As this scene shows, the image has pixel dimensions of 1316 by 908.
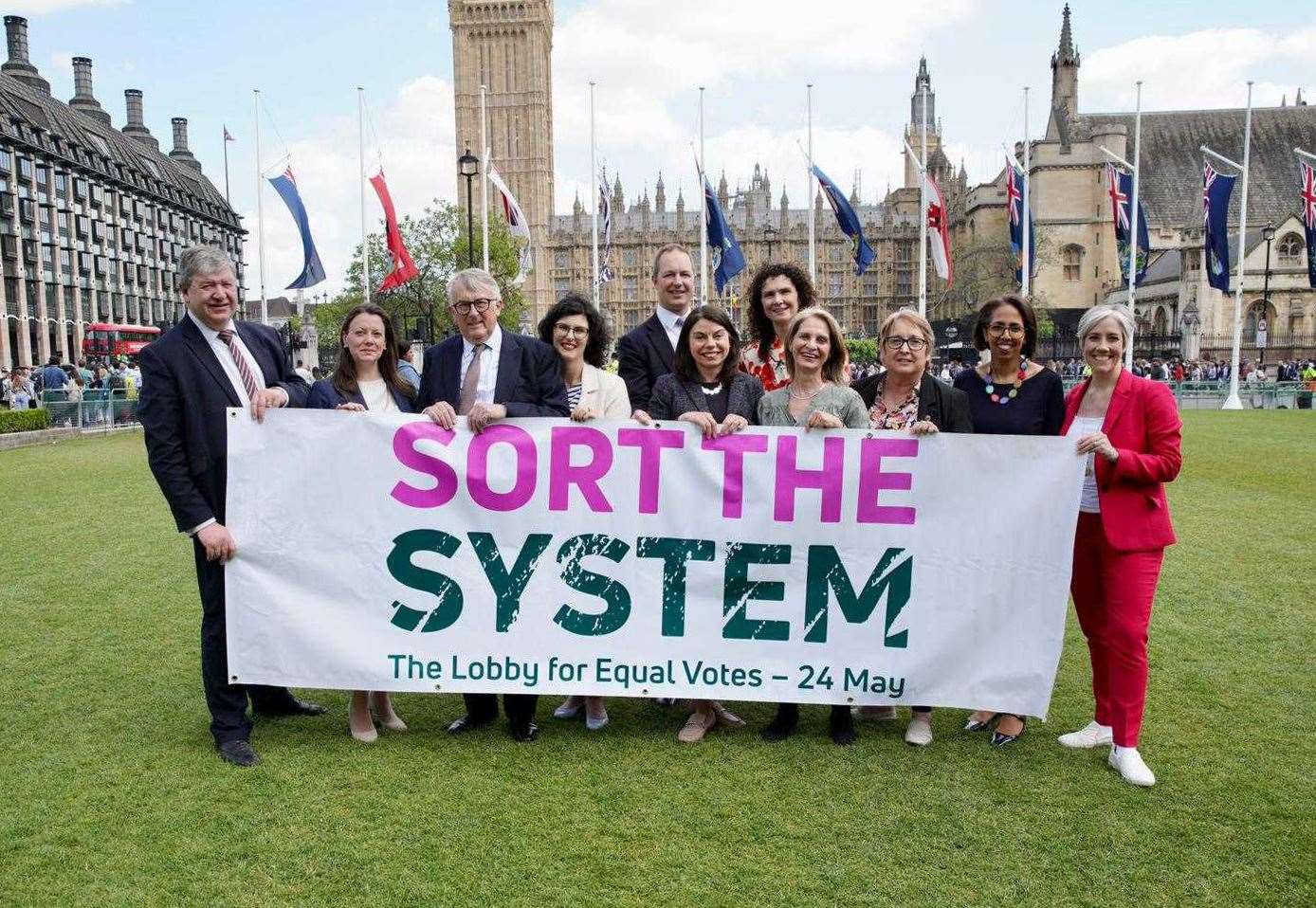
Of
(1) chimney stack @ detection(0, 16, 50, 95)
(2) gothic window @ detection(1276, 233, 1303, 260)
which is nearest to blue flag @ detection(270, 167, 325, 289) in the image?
(2) gothic window @ detection(1276, 233, 1303, 260)

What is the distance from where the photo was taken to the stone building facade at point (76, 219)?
52812 millimetres

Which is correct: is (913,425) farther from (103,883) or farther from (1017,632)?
(103,883)

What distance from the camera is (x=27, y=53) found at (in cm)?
7381

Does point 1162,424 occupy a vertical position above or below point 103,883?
above

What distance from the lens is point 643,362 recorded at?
4.99 meters

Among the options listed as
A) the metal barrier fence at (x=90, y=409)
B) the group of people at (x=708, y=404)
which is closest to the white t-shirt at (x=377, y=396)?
the group of people at (x=708, y=404)

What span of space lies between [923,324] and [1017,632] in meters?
1.40

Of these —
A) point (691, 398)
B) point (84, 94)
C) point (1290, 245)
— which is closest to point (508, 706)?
point (691, 398)

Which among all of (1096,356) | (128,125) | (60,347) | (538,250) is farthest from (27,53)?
(1096,356)

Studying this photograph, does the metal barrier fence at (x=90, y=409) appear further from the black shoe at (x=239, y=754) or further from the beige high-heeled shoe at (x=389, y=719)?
the black shoe at (x=239, y=754)

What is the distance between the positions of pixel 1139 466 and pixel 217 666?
397 centimetres

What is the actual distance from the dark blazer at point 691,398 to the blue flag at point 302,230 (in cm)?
1858

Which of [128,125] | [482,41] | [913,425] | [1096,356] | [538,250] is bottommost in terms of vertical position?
[913,425]

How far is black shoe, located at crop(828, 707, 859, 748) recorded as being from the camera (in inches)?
A: 174
